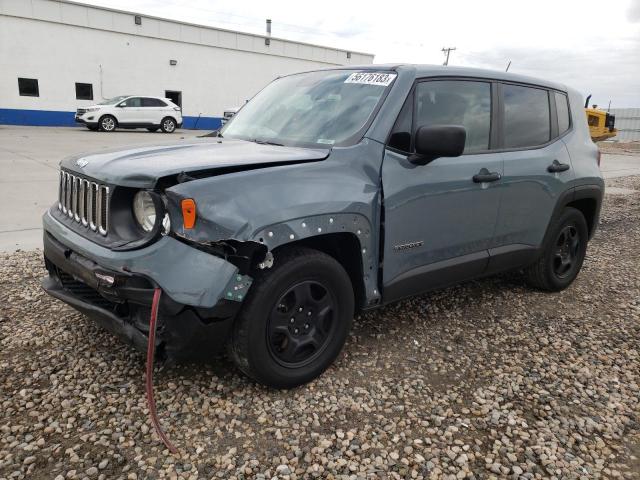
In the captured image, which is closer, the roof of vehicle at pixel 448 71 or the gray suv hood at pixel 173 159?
the gray suv hood at pixel 173 159

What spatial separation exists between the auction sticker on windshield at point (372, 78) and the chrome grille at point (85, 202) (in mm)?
1730

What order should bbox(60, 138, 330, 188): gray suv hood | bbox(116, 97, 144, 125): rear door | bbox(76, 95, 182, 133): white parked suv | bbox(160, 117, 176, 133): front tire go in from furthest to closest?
bbox(160, 117, 176, 133): front tire → bbox(116, 97, 144, 125): rear door → bbox(76, 95, 182, 133): white parked suv → bbox(60, 138, 330, 188): gray suv hood

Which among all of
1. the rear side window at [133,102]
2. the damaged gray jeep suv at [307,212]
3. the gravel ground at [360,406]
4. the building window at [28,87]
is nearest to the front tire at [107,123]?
the rear side window at [133,102]

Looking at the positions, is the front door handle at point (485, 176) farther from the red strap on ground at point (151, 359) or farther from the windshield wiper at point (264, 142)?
the red strap on ground at point (151, 359)

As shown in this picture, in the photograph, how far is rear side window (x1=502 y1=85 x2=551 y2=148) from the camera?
12.4 ft

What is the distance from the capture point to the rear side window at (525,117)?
12.4 feet

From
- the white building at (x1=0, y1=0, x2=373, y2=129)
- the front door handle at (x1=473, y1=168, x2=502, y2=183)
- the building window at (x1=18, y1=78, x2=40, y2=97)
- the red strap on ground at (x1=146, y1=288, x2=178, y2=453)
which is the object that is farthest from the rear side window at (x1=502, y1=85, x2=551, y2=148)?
the building window at (x1=18, y1=78, x2=40, y2=97)

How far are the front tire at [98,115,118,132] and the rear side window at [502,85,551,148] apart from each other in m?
21.3

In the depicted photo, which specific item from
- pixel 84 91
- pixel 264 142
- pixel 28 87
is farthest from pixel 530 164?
pixel 84 91

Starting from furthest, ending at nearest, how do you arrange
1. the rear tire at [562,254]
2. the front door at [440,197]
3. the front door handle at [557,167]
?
the rear tire at [562,254] < the front door handle at [557,167] < the front door at [440,197]

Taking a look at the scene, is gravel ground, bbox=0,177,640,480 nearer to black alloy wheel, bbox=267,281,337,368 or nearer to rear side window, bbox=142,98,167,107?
black alloy wheel, bbox=267,281,337,368

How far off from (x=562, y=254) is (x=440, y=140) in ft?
7.92

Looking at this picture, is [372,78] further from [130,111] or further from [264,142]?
[130,111]

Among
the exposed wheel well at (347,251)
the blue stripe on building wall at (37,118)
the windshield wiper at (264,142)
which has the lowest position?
the blue stripe on building wall at (37,118)
